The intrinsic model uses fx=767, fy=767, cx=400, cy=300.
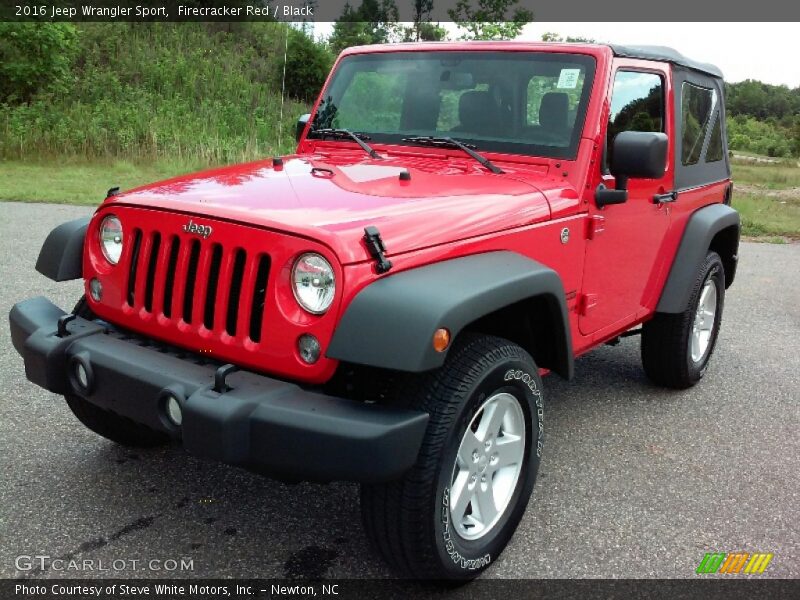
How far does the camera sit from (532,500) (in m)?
3.35

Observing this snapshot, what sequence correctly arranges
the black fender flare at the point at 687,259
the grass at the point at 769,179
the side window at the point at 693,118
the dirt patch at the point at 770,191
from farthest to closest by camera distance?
the grass at the point at 769,179
the dirt patch at the point at 770,191
the side window at the point at 693,118
the black fender flare at the point at 687,259

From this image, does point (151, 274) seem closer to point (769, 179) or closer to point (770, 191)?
point (770, 191)

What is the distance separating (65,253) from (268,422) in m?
1.48

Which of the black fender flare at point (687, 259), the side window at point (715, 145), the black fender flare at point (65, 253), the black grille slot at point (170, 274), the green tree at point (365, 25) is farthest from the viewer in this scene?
the green tree at point (365, 25)

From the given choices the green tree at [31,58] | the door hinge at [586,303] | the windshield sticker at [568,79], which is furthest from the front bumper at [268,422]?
the green tree at [31,58]

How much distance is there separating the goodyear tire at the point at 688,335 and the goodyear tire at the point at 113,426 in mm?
2807

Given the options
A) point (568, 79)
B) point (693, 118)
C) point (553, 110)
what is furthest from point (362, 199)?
point (693, 118)

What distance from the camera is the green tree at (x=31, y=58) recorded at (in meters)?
17.8

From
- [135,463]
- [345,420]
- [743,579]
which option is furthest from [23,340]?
[743,579]

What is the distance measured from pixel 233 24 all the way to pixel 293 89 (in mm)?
6939

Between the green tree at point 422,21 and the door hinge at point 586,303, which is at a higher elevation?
the green tree at point 422,21

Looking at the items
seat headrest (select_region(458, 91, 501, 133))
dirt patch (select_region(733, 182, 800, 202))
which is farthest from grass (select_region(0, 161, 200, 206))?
dirt patch (select_region(733, 182, 800, 202))

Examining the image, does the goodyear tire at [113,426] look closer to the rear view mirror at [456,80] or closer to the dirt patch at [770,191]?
the rear view mirror at [456,80]

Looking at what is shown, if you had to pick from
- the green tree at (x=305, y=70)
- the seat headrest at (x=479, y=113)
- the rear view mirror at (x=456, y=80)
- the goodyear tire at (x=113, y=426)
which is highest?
the green tree at (x=305, y=70)
